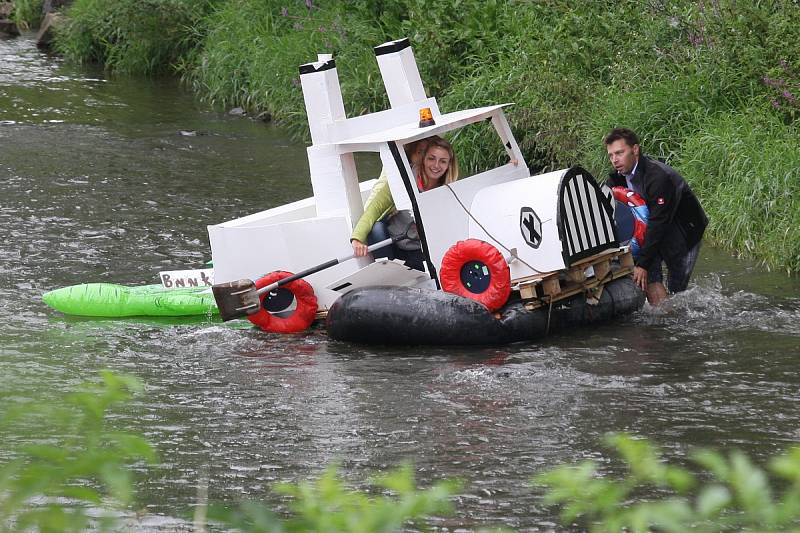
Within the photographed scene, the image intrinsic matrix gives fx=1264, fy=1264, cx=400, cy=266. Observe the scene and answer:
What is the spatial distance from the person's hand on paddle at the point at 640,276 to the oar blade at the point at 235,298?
2564 millimetres

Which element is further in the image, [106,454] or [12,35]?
[12,35]

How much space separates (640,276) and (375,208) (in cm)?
186

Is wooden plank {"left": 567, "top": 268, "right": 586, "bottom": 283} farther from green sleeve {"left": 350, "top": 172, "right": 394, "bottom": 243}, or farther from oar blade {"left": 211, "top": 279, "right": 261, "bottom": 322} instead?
oar blade {"left": 211, "top": 279, "right": 261, "bottom": 322}

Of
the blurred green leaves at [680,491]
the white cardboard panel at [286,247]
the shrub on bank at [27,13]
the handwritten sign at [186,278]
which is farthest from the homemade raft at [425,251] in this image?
the shrub on bank at [27,13]

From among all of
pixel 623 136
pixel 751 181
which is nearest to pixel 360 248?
pixel 623 136

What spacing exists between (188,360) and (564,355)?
235 centimetres

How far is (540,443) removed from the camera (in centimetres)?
622

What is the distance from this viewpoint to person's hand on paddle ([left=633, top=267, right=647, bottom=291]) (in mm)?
8570

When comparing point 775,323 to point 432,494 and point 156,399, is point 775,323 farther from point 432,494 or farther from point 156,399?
point 432,494

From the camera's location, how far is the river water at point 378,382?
593cm

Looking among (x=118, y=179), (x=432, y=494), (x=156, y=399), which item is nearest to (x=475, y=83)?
(x=118, y=179)

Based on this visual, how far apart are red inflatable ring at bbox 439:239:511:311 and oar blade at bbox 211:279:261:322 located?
1.26 metres

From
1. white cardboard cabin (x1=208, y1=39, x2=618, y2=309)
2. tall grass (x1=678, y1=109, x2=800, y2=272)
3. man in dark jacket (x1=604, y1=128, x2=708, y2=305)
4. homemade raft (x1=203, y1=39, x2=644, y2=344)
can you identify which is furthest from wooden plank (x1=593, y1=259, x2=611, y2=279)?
tall grass (x1=678, y1=109, x2=800, y2=272)

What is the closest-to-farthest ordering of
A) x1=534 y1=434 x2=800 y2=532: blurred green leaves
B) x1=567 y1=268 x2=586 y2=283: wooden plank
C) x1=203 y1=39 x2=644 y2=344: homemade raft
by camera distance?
x1=534 y1=434 x2=800 y2=532: blurred green leaves → x1=203 y1=39 x2=644 y2=344: homemade raft → x1=567 y1=268 x2=586 y2=283: wooden plank
